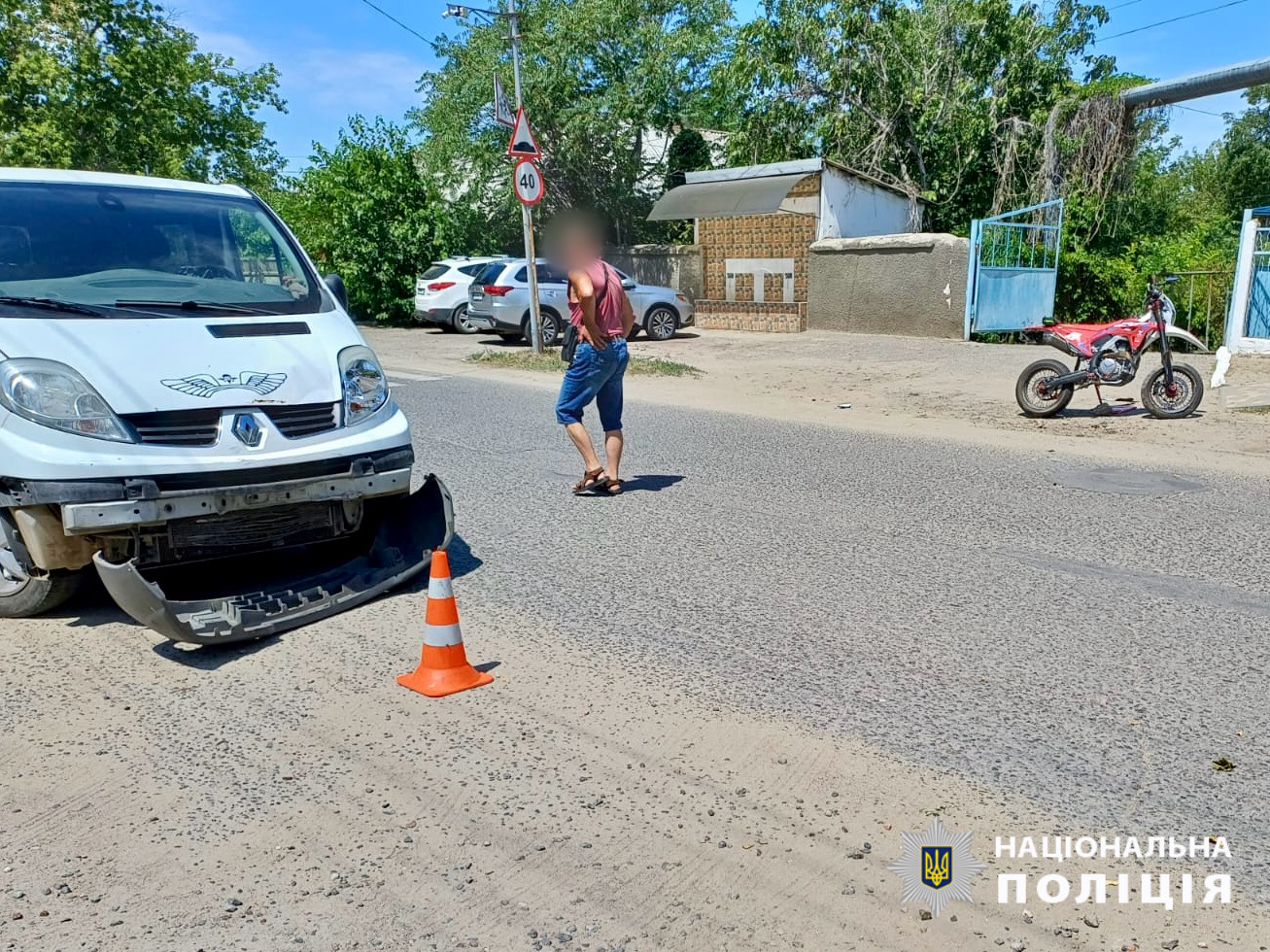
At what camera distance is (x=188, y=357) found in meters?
4.62

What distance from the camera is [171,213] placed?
223 inches

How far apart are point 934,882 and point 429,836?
1461 millimetres

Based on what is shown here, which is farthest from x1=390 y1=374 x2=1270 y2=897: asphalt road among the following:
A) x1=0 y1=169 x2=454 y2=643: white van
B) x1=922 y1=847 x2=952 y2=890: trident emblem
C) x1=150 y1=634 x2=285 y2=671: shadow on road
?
x1=150 y1=634 x2=285 y2=671: shadow on road

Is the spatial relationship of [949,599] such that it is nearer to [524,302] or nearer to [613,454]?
[613,454]

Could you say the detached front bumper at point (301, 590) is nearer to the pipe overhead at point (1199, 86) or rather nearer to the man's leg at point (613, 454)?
the man's leg at point (613, 454)

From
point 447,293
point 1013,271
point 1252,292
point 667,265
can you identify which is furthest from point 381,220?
A: point 1252,292

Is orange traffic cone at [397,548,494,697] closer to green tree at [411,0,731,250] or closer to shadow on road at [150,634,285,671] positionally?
shadow on road at [150,634,285,671]

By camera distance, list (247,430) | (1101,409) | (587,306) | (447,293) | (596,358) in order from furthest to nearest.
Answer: (447,293) < (1101,409) < (596,358) < (587,306) < (247,430)

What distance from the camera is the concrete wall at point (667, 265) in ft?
78.4

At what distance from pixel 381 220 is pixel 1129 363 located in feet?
63.9

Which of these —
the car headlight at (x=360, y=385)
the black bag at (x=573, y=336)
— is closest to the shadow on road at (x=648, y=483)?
the black bag at (x=573, y=336)

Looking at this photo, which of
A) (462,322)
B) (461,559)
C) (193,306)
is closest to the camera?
(193,306)

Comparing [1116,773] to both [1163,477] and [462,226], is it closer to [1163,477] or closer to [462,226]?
[1163,477]

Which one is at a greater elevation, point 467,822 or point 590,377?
point 590,377
